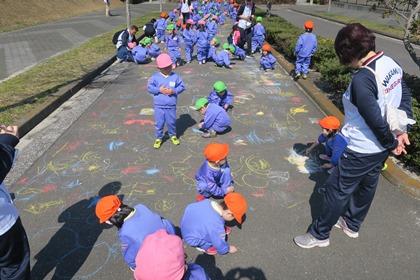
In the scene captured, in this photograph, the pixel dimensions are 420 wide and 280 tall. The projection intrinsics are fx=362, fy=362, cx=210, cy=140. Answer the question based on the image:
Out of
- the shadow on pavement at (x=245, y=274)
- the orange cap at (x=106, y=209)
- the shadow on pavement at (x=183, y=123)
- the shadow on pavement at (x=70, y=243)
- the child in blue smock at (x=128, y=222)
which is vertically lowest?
the shadow on pavement at (x=70, y=243)

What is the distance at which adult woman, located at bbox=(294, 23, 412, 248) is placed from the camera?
2625mm

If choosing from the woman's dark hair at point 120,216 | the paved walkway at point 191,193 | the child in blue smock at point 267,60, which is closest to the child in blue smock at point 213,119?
the paved walkway at point 191,193

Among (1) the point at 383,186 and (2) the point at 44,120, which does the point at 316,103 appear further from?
(2) the point at 44,120

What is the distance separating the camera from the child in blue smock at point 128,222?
2.73m

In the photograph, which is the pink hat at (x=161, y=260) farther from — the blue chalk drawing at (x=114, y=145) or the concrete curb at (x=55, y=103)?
the concrete curb at (x=55, y=103)

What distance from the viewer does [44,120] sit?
21.4 ft

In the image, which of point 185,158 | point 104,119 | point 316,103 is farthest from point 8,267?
point 316,103

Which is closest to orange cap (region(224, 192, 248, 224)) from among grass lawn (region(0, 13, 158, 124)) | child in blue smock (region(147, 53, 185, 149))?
child in blue smock (region(147, 53, 185, 149))

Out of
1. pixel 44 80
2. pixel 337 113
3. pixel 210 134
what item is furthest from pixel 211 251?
pixel 44 80

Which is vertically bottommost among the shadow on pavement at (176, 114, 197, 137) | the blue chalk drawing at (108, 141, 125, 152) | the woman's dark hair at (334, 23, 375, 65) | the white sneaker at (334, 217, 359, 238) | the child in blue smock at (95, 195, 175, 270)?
the blue chalk drawing at (108, 141, 125, 152)

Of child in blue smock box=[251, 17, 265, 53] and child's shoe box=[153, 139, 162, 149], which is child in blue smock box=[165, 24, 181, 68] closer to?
child in blue smock box=[251, 17, 265, 53]

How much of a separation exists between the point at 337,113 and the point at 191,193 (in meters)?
3.45

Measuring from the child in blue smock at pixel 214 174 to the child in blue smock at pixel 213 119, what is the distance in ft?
5.91

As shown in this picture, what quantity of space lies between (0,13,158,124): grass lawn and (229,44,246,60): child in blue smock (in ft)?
12.9
